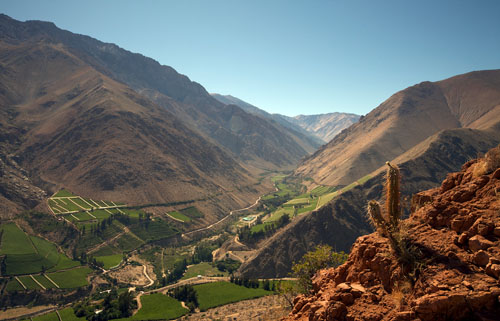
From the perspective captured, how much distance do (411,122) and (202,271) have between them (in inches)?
6237

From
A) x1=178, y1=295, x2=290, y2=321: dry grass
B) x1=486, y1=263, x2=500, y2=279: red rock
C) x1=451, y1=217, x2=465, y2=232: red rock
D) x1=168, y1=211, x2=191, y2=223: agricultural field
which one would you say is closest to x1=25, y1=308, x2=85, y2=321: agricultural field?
x1=178, y1=295, x2=290, y2=321: dry grass

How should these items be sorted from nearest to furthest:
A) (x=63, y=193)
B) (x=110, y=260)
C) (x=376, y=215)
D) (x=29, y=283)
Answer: (x=376, y=215), (x=29, y=283), (x=110, y=260), (x=63, y=193)

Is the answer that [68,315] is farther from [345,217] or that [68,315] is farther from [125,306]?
[345,217]

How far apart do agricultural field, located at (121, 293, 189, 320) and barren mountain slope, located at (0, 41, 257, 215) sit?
220ft

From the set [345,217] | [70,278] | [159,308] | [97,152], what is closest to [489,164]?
[159,308]

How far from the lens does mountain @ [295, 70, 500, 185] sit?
14488cm

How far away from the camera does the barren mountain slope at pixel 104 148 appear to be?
124 metres

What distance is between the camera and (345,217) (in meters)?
74.4

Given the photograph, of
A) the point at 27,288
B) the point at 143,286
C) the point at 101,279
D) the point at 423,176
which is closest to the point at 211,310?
the point at 143,286

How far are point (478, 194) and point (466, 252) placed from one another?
245cm

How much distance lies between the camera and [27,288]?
209ft

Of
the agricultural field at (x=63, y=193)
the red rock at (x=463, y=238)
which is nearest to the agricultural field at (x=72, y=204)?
the agricultural field at (x=63, y=193)

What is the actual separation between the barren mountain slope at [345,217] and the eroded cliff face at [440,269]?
56.5 meters

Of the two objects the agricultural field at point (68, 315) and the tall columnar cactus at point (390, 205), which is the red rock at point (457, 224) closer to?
the tall columnar cactus at point (390, 205)
